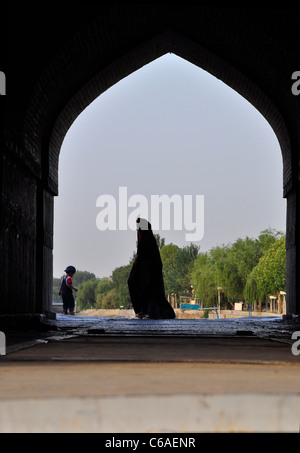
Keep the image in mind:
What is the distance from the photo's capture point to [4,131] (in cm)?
723

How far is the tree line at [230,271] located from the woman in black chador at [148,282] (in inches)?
1397

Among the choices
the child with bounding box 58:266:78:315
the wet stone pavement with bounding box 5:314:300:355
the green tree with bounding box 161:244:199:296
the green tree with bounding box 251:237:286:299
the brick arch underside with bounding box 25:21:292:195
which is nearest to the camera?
the wet stone pavement with bounding box 5:314:300:355

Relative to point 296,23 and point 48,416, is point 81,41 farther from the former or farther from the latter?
point 48,416

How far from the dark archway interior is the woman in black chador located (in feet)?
5.13

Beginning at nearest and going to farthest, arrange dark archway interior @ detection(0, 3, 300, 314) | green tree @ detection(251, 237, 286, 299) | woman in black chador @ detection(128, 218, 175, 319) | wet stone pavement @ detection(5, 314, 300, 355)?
wet stone pavement @ detection(5, 314, 300, 355) < dark archway interior @ detection(0, 3, 300, 314) < woman in black chador @ detection(128, 218, 175, 319) < green tree @ detection(251, 237, 286, 299)

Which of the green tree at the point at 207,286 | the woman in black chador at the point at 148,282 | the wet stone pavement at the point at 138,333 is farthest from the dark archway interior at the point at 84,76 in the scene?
the green tree at the point at 207,286

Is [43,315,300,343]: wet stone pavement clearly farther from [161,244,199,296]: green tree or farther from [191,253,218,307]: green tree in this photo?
[161,244,199,296]: green tree

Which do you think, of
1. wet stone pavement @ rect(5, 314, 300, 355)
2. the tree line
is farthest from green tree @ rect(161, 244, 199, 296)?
wet stone pavement @ rect(5, 314, 300, 355)

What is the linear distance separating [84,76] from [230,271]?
156 ft

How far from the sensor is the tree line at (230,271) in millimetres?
48062

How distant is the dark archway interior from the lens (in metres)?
8.18

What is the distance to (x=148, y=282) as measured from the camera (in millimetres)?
11734

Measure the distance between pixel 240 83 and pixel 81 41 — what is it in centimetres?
305
